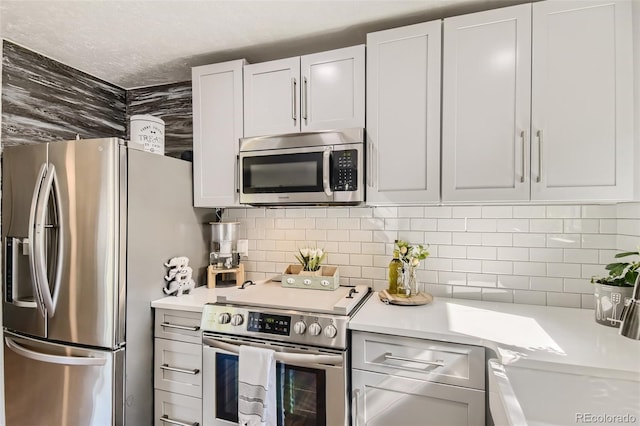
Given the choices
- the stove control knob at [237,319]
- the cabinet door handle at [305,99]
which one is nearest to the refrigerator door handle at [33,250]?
the stove control knob at [237,319]

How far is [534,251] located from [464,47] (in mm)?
1148

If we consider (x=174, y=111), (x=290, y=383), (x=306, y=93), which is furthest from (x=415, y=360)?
(x=174, y=111)

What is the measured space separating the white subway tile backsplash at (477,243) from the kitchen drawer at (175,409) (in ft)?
2.87

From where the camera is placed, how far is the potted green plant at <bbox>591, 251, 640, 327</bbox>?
1384 mm

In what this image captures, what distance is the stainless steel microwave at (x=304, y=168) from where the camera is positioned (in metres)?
1.76

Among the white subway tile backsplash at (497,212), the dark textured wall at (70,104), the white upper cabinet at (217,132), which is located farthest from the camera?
the white upper cabinet at (217,132)

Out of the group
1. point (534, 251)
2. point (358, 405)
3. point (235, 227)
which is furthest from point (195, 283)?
point (534, 251)

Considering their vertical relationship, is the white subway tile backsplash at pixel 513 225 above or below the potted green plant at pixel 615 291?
above

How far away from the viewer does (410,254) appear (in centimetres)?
184

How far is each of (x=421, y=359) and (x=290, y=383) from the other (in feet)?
2.06

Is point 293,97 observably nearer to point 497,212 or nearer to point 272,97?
point 272,97

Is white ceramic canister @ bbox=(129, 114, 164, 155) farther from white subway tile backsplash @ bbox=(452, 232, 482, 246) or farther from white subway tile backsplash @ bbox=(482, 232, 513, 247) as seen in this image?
white subway tile backsplash @ bbox=(482, 232, 513, 247)

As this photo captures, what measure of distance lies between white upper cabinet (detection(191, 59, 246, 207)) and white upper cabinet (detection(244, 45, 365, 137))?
93 mm

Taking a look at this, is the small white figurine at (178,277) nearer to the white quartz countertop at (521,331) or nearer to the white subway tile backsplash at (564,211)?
the white quartz countertop at (521,331)
